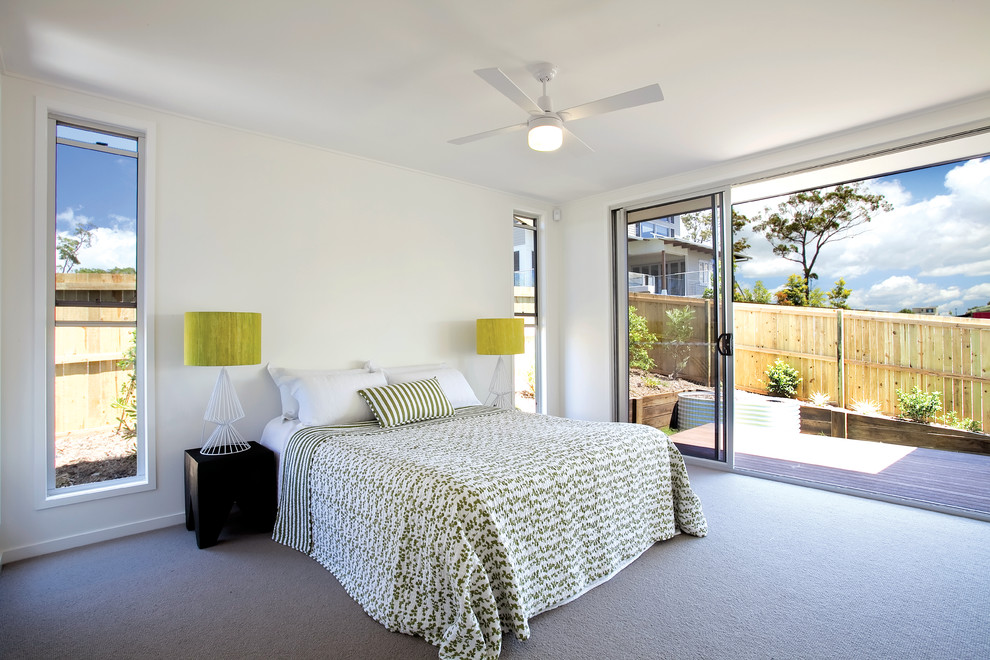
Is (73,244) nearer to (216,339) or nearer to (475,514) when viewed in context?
(216,339)

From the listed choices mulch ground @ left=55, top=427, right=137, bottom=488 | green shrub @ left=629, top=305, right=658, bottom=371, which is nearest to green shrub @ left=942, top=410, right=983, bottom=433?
green shrub @ left=629, top=305, right=658, bottom=371

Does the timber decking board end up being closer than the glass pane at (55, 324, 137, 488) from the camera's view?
No

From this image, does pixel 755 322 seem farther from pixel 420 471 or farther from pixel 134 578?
pixel 134 578

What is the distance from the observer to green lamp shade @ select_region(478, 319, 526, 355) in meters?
4.20

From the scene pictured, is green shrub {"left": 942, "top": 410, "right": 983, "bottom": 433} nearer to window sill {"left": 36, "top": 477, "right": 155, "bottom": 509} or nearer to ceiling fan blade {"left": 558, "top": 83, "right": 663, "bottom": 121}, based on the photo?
ceiling fan blade {"left": 558, "top": 83, "right": 663, "bottom": 121}

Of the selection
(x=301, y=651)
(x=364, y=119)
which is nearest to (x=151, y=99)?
(x=364, y=119)

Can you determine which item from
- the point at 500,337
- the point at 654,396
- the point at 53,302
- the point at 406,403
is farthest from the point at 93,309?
the point at 654,396

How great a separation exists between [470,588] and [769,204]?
6.13 meters

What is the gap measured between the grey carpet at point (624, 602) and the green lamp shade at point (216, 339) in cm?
105

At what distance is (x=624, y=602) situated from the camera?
2.17 m

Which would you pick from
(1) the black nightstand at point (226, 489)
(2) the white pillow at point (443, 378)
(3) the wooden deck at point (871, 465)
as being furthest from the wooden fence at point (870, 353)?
(1) the black nightstand at point (226, 489)

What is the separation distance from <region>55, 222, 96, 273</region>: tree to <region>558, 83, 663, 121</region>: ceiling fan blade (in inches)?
110

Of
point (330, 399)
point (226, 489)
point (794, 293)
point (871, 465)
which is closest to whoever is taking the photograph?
point (226, 489)

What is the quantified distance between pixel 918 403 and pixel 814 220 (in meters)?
2.28
